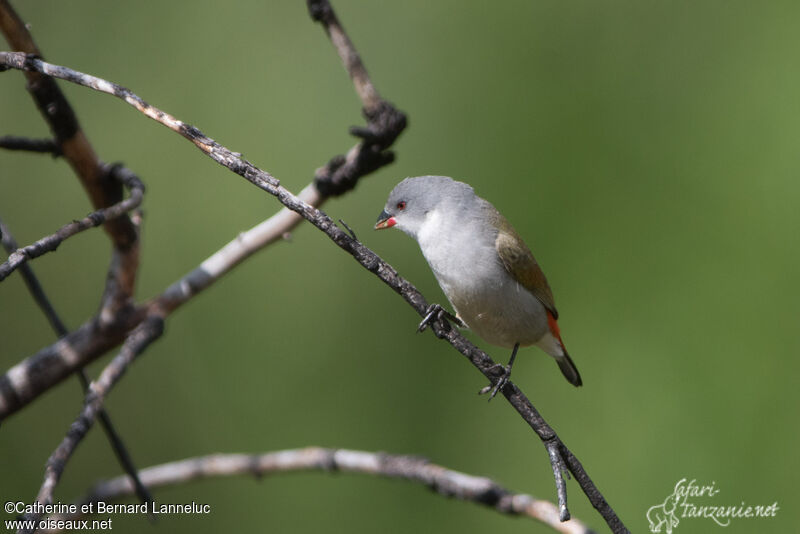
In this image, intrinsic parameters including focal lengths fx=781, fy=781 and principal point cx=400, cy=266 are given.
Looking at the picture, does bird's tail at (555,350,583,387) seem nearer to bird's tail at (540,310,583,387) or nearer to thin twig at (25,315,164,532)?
bird's tail at (540,310,583,387)

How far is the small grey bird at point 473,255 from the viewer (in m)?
2.14

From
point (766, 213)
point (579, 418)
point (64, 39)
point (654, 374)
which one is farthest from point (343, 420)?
point (64, 39)

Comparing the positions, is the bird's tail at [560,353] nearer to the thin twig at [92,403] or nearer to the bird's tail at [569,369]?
the bird's tail at [569,369]

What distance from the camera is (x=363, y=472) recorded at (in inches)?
88.7

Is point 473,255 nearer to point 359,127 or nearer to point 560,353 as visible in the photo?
point 359,127

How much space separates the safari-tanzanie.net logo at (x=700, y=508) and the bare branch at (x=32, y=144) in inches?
83.0

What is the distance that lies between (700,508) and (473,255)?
1348mm

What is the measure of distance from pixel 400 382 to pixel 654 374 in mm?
1042

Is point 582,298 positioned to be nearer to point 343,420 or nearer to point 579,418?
point 579,418

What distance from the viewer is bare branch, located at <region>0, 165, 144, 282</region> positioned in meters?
1.21

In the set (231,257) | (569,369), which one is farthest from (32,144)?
(569,369)

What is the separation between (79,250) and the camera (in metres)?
3.65

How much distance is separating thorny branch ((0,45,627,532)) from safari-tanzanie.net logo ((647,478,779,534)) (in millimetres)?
1401

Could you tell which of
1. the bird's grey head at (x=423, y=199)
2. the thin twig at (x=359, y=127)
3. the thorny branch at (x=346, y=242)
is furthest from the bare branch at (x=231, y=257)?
the thorny branch at (x=346, y=242)
